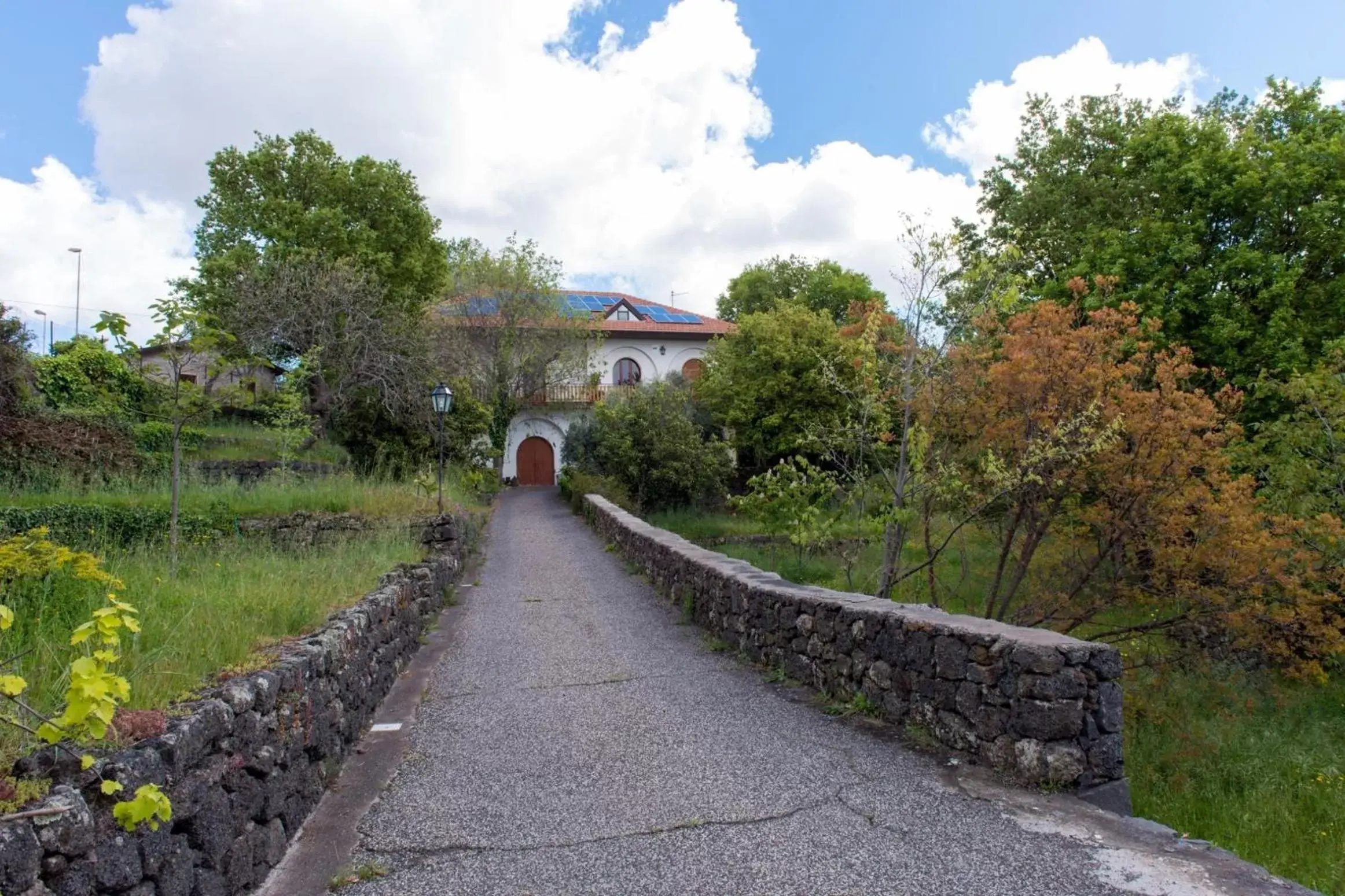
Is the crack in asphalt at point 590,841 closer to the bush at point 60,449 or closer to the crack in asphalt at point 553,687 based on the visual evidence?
the crack in asphalt at point 553,687

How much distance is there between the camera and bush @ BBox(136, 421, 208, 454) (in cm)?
1684

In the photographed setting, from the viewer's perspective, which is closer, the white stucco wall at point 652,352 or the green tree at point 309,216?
the green tree at point 309,216

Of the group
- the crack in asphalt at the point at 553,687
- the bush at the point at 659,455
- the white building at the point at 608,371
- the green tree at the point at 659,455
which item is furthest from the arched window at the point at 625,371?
the crack in asphalt at the point at 553,687

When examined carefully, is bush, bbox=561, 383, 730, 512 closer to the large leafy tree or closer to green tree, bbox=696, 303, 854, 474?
green tree, bbox=696, 303, 854, 474

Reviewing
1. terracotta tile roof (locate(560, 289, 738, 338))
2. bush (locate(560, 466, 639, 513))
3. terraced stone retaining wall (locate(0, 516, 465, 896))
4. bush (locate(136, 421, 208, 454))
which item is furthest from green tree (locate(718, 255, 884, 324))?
terraced stone retaining wall (locate(0, 516, 465, 896))

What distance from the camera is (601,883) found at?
3525 millimetres

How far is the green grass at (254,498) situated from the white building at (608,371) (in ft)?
64.1

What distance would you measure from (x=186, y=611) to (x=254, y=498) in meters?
9.46

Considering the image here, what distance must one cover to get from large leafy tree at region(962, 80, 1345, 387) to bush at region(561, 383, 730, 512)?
31.2 feet

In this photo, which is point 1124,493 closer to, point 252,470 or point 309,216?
point 252,470

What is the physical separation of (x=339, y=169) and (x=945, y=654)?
24294 millimetres

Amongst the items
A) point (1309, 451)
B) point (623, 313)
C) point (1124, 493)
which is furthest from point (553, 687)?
point (623, 313)

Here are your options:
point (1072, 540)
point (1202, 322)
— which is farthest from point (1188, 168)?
point (1072, 540)

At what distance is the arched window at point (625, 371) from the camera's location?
37.4 meters
